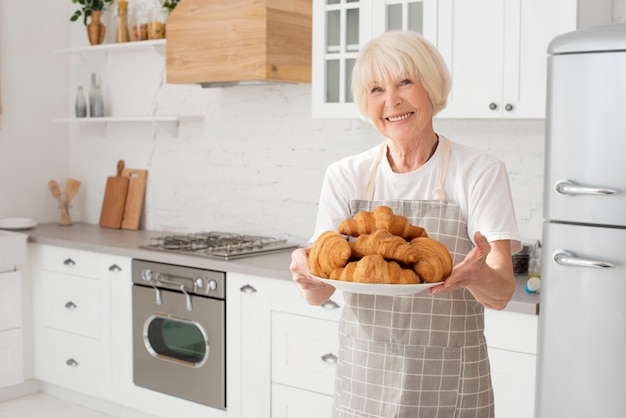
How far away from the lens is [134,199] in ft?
15.7

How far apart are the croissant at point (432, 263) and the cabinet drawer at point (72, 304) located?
112 inches

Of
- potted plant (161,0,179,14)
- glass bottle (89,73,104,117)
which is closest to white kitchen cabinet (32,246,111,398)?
glass bottle (89,73,104,117)

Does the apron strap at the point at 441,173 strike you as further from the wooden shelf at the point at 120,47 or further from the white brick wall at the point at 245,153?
the wooden shelf at the point at 120,47

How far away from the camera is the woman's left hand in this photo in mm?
1600

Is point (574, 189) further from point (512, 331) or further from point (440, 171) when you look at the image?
point (440, 171)

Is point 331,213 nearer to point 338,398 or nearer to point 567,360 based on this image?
point 338,398

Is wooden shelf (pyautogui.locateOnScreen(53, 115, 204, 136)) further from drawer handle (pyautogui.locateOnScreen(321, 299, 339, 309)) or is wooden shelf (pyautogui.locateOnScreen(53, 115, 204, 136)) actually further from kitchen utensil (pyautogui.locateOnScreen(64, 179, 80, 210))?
drawer handle (pyautogui.locateOnScreen(321, 299, 339, 309))

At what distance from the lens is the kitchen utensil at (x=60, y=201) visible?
5.00 m

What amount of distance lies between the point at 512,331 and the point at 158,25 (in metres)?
→ 2.62

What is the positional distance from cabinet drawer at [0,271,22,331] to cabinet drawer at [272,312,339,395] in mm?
1652

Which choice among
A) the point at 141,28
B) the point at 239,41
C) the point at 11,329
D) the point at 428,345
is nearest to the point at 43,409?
the point at 11,329

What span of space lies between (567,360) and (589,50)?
954 mm

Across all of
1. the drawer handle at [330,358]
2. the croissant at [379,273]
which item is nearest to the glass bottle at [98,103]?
the drawer handle at [330,358]

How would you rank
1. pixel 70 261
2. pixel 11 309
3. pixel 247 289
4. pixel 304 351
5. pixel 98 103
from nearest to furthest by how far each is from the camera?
pixel 304 351
pixel 247 289
pixel 70 261
pixel 11 309
pixel 98 103
